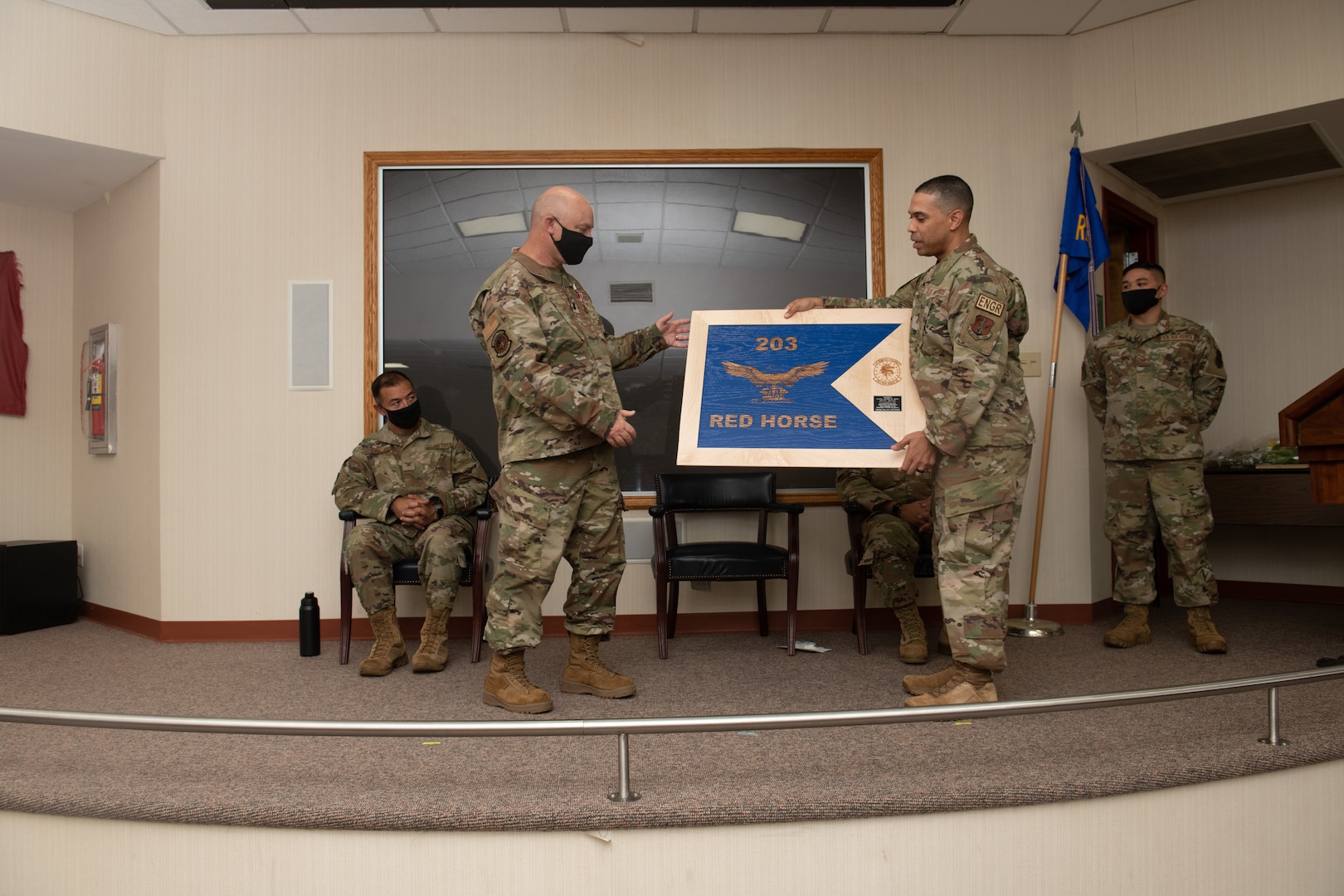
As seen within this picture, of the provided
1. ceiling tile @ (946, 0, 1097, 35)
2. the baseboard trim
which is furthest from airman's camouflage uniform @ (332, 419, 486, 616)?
the baseboard trim

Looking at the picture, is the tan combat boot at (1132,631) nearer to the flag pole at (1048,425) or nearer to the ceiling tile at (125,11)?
the flag pole at (1048,425)

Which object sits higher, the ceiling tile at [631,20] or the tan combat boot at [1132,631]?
the ceiling tile at [631,20]

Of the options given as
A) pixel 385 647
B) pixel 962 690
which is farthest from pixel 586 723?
pixel 385 647

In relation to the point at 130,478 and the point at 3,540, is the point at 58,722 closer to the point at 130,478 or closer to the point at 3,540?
the point at 130,478

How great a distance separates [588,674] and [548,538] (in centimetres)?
56

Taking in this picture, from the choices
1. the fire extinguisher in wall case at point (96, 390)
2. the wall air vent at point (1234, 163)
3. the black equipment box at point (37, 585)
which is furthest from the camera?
the fire extinguisher in wall case at point (96, 390)

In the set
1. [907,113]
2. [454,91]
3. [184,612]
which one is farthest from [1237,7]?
[184,612]

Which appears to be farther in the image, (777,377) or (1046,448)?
(1046,448)

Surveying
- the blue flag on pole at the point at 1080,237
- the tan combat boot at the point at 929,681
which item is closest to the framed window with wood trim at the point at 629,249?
the blue flag on pole at the point at 1080,237

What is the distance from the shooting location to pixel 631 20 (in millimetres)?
4242

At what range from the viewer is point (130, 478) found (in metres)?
4.60

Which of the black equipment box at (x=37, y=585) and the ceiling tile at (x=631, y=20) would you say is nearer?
the ceiling tile at (x=631, y=20)

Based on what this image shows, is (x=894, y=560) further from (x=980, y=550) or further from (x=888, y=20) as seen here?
(x=888, y=20)

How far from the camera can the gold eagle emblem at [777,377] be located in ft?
10.1
